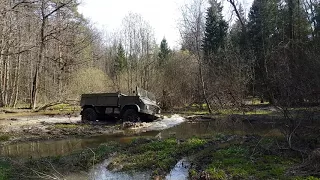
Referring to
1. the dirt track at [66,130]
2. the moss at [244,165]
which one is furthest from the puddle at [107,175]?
the dirt track at [66,130]

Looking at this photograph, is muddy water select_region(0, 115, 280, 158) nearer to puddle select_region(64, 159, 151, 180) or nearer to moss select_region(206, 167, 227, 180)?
puddle select_region(64, 159, 151, 180)

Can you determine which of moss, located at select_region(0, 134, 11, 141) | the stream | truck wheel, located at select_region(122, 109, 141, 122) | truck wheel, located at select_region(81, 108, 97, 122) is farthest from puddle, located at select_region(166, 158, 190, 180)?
truck wheel, located at select_region(81, 108, 97, 122)

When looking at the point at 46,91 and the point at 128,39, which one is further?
the point at 128,39

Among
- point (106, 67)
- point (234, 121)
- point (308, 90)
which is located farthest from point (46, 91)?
point (308, 90)

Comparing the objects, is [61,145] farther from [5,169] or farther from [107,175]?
[107,175]

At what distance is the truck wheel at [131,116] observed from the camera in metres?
19.4

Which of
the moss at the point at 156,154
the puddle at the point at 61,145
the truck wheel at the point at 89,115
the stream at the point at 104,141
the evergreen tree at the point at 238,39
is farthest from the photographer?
the evergreen tree at the point at 238,39

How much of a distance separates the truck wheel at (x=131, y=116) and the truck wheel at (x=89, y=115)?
2.14m

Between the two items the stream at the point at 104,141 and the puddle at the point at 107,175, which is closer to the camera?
the puddle at the point at 107,175

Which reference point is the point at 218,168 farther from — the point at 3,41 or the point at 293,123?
the point at 3,41

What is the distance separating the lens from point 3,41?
71.4 ft

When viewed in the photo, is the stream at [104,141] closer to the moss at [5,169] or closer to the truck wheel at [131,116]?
the truck wheel at [131,116]

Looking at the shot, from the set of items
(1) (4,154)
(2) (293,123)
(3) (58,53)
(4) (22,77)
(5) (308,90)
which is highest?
(3) (58,53)

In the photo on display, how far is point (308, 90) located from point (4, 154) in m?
11.4
